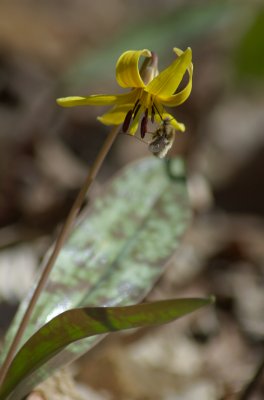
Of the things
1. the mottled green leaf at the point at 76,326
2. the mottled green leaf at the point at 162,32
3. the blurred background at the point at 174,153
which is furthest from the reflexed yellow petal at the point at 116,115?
the mottled green leaf at the point at 162,32

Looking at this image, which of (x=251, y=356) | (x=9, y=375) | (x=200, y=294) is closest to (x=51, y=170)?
(x=200, y=294)

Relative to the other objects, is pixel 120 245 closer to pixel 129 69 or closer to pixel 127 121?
pixel 127 121

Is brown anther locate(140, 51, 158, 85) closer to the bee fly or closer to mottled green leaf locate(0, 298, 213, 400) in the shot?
the bee fly

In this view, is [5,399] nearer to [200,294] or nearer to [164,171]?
[164,171]

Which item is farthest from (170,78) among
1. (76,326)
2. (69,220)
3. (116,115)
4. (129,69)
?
(76,326)

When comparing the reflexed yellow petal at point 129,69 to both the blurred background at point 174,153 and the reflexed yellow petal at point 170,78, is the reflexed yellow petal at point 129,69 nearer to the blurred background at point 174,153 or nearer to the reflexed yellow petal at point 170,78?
the reflexed yellow petal at point 170,78

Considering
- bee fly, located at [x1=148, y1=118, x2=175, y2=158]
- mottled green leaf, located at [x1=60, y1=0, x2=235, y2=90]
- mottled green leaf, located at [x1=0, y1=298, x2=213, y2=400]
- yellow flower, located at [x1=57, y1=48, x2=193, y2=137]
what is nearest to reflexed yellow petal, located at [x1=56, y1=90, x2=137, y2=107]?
yellow flower, located at [x1=57, y1=48, x2=193, y2=137]
